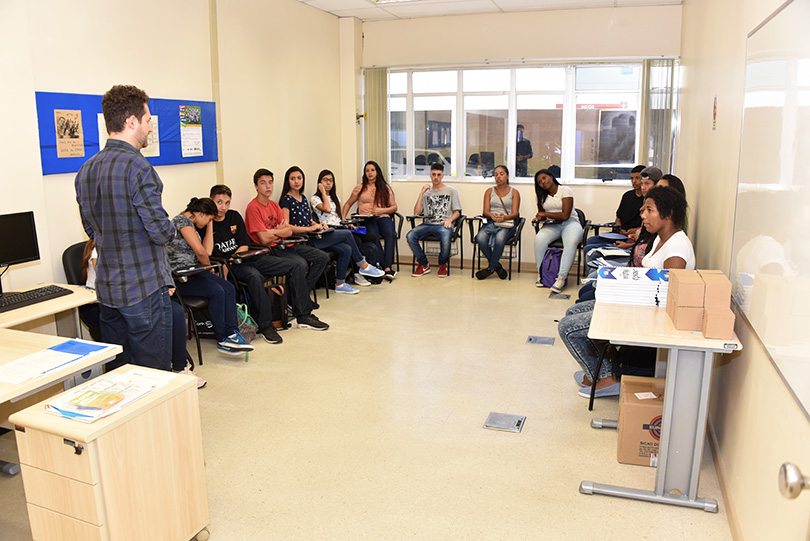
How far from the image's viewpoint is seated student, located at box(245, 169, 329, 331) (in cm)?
601

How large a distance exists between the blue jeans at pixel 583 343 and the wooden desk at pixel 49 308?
2.71 m

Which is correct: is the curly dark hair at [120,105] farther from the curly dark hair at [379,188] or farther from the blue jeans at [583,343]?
the curly dark hair at [379,188]

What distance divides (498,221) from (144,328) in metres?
5.19

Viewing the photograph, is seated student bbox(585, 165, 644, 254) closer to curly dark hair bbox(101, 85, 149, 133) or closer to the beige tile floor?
the beige tile floor

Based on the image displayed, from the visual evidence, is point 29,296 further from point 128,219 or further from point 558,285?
point 558,285

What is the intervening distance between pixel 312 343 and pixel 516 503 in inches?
105

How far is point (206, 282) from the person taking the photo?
481 cm

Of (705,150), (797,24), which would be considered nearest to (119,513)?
(797,24)

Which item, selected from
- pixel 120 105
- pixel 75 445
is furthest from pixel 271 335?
pixel 75 445

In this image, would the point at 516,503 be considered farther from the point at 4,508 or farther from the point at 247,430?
the point at 4,508

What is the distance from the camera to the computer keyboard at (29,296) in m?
3.41

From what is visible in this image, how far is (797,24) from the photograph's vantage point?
2.03 m

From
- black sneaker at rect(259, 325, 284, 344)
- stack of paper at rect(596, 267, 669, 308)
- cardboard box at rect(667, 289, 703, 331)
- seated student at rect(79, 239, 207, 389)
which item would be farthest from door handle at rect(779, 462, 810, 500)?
black sneaker at rect(259, 325, 284, 344)

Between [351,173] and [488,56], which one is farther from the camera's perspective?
[351,173]
